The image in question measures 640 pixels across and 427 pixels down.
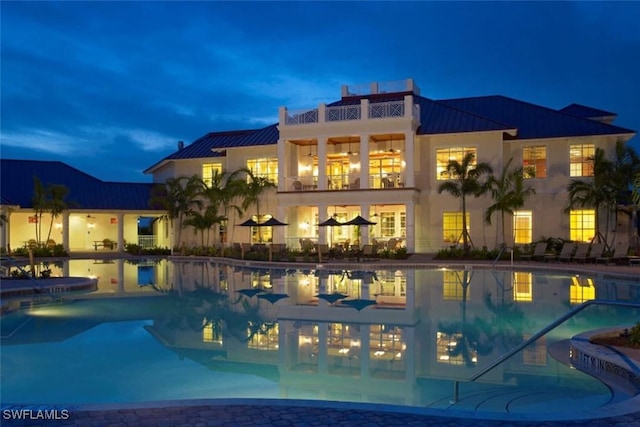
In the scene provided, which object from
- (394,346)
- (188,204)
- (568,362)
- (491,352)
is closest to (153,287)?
(394,346)

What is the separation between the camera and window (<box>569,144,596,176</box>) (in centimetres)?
2809

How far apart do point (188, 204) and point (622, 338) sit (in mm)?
28645

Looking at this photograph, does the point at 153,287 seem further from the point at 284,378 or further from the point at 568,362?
the point at 568,362

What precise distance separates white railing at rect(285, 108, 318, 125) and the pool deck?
84.8 ft

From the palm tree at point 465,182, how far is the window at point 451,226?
1299 millimetres

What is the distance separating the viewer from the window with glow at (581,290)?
14.7 m

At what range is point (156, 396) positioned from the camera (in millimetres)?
7121

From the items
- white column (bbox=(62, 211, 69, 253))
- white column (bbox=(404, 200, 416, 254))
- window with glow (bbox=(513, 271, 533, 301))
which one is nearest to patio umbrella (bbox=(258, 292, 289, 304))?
window with glow (bbox=(513, 271, 533, 301))

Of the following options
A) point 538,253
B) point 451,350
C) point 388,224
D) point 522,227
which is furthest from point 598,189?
point 451,350

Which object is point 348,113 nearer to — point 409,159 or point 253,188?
point 409,159

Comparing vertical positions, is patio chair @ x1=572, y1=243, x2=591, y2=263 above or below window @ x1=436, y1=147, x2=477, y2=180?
below

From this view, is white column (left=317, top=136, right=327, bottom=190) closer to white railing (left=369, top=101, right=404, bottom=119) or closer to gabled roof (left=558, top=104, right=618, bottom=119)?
white railing (left=369, top=101, right=404, bottom=119)

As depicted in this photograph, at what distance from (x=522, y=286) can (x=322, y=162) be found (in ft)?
48.5

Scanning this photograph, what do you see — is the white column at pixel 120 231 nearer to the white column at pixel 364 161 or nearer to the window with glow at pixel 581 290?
the white column at pixel 364 161
